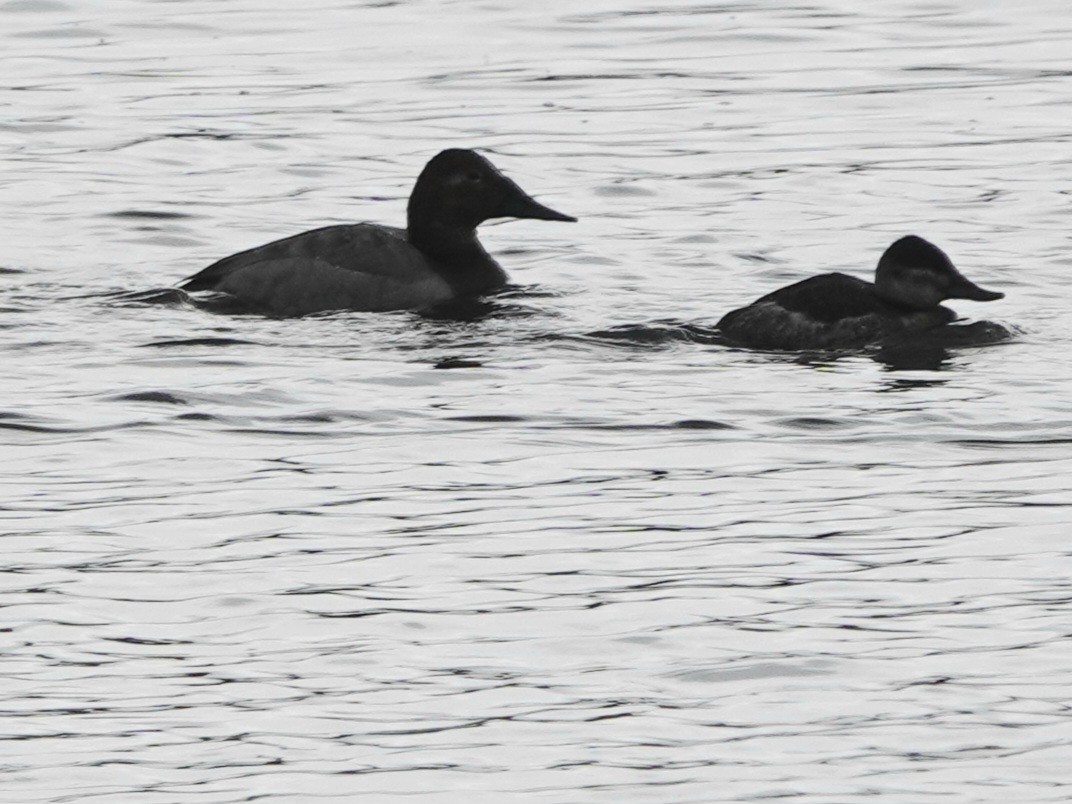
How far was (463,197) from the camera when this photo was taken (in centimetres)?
1468

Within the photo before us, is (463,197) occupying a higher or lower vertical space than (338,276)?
higher

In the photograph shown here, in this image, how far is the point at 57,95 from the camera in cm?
2088

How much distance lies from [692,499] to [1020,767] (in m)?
2.89

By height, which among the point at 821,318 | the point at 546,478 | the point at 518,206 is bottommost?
the point at 546,478

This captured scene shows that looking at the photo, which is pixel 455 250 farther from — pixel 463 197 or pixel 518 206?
pixel 518 206

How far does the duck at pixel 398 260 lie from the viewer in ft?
44.8

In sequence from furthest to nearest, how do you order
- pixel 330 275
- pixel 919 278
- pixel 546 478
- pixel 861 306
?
pixel 330 275 < pixel 919 278 < pixel 861 306 < pixel 546 478

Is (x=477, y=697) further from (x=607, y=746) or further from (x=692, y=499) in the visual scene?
(x=692, y=499)

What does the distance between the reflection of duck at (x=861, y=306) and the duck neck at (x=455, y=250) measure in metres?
1.91

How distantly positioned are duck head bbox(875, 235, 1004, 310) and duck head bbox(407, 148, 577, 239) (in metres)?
2.28

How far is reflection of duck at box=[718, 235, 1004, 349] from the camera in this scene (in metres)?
12.5

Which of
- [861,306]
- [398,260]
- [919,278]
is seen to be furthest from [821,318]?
[398,260]

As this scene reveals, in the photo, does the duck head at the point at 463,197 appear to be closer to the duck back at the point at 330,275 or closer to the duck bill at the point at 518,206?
the duck bill at the point at 518,206

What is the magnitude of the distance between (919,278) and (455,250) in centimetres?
284
